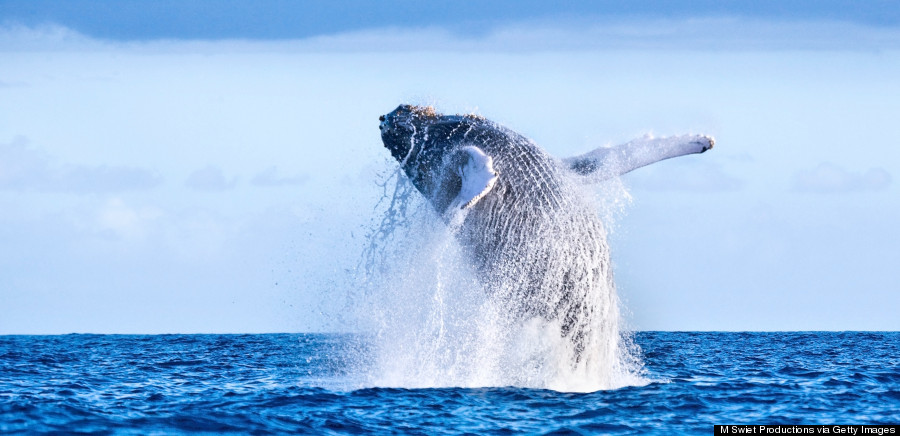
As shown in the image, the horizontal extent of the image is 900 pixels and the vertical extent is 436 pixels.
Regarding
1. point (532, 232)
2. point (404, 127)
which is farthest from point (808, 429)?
point (404, 127)

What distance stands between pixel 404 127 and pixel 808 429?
626cm

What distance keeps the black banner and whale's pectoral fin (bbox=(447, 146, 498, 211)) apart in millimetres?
3655

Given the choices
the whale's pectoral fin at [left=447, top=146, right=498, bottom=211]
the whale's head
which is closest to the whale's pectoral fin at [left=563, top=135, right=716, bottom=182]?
the whale's pectoral fin at [left=447, top=146, right=498, bottom=211]

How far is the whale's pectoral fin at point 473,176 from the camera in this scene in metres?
11.2

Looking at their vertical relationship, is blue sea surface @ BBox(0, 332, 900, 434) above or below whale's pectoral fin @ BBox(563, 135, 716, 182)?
below

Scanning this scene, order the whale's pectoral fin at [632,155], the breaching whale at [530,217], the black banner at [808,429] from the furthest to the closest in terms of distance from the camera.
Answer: the whale's pectoral fin at [632,155] < the breaching whale at [530,217] < the black banner at [808,429]

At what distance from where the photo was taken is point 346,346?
1527cm

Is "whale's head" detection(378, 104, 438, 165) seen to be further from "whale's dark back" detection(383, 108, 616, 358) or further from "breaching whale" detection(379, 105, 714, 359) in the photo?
"whale's dark back" detection(383, 108, 616, 358)

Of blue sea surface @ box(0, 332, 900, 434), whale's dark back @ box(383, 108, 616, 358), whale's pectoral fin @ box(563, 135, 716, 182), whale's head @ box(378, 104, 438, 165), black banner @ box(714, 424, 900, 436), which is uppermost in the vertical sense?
whale's head @ box(378, 104, 438, 165)

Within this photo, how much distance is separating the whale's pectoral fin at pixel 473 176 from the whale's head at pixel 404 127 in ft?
3.56

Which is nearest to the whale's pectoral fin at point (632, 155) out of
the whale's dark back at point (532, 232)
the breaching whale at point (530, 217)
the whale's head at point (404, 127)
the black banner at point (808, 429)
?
the breaching whale at point (530, 217)

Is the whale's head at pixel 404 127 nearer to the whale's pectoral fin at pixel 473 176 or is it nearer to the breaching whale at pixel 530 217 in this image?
the breaching whale at pixel 530 217

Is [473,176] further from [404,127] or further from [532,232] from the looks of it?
[404,127]

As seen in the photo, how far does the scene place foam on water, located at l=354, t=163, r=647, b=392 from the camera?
1277 cm
